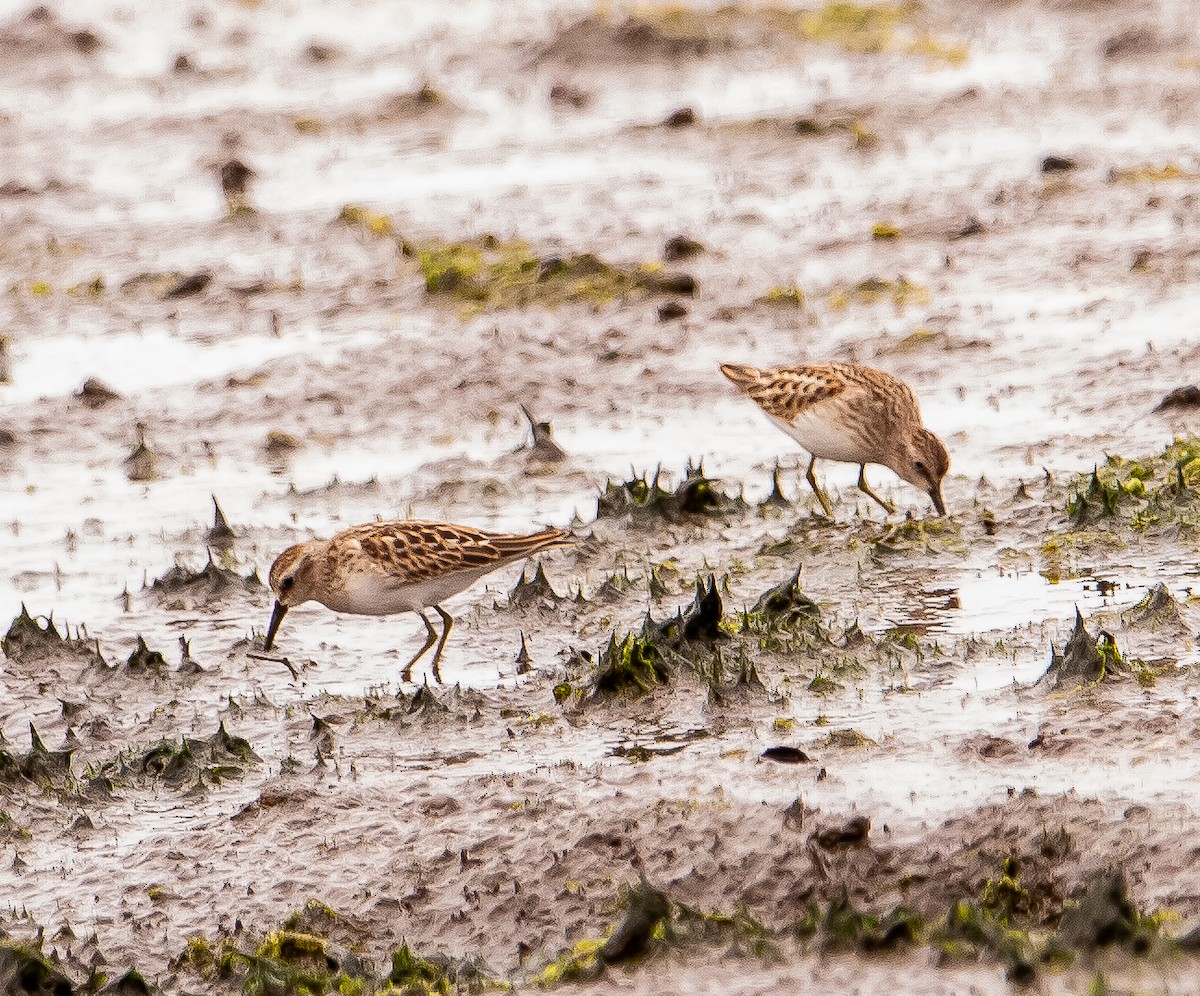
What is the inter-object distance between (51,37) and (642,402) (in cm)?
1587

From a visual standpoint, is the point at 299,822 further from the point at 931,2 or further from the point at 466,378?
the point at 931,2

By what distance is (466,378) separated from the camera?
45.3ft

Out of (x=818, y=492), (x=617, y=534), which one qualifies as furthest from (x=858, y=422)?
(x=617, y=534)

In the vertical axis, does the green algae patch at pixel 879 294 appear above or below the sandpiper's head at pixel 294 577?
above

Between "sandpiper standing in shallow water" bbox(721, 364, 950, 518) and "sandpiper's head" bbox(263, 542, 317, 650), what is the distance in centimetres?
279

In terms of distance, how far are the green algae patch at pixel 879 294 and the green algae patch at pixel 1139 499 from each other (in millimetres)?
3985

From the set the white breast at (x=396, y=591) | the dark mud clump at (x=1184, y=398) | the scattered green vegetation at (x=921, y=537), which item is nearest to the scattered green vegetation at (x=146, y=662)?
the white breast at (x=396, y=591)

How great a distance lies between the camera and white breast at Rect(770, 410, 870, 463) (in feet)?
35.8

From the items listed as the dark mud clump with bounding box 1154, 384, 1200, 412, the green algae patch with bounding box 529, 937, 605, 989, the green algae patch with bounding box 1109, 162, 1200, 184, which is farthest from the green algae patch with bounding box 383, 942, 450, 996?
the green algae patch with bounding box 1109, 162, 1200, 184

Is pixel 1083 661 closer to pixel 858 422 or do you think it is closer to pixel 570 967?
pixel 570 967

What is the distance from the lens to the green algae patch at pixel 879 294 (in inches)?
579

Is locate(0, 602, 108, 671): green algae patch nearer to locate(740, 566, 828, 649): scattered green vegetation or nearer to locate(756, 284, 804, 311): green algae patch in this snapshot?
locate(740, 566, 828, 649): scattered green vegetation

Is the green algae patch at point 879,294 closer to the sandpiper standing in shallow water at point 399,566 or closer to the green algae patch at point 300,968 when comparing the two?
the sandpiper standing in shallow water at point 399,566

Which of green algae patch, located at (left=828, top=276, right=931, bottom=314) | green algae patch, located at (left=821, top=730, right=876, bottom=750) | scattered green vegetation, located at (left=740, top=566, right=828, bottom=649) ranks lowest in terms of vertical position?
green algae patch, located at (left=821, top=730, right=876, bottom=750)
